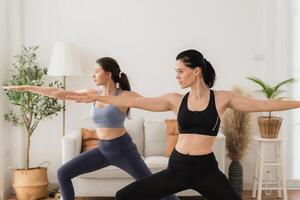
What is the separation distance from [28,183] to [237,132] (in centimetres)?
235

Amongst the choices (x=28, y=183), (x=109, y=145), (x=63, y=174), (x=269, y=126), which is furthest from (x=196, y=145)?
(x=28, y=183)

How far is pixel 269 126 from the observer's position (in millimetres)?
4863

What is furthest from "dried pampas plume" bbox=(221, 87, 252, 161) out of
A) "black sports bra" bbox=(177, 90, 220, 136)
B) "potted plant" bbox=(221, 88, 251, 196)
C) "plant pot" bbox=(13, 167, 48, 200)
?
"black sports bra" bbox=(177, 90, 220, 136)

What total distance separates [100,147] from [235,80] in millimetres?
2474

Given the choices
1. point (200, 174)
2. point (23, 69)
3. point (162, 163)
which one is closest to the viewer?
point (200, 174)

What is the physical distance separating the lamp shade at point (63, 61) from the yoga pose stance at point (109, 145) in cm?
133

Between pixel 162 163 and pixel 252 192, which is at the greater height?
pixel 162 163

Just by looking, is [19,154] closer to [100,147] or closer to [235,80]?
[100,147]

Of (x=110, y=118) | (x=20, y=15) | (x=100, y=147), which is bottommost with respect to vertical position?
(x=100, y=147)

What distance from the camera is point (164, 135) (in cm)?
511

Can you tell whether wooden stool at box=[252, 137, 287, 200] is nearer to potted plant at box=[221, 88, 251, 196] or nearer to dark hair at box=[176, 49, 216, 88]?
potted plant at box=[221, 88, 251, 196]

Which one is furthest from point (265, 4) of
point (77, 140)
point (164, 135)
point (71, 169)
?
point (71, 169)

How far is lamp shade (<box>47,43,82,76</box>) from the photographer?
496cm

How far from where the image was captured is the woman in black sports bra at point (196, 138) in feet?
A: 8.64
